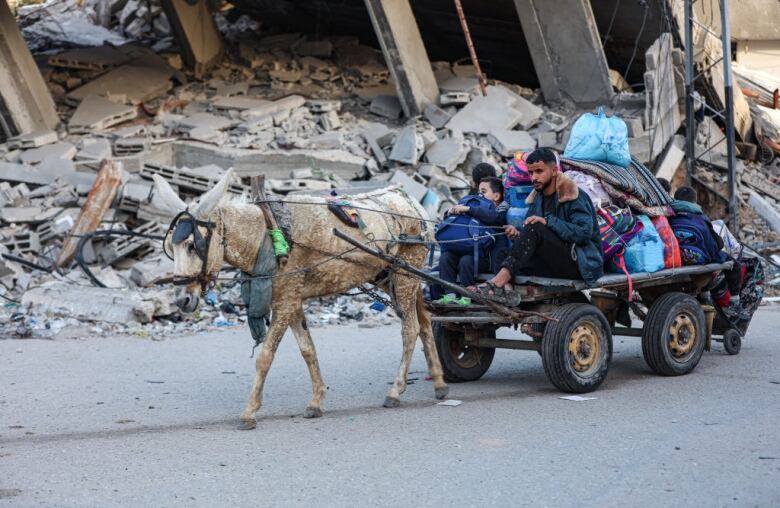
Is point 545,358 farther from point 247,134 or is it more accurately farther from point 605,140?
point 247,134

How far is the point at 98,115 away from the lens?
1805 centimetres

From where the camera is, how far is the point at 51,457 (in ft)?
20.9

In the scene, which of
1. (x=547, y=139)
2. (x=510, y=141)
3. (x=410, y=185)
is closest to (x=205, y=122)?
(x=410, y=185)

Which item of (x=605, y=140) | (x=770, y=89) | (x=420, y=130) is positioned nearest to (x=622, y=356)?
(x=605, y=140)

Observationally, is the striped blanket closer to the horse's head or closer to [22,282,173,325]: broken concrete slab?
the horse's head

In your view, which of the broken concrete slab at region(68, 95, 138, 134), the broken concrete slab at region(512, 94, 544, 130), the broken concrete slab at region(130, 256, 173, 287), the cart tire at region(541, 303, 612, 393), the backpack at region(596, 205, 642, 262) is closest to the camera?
the cart tire at region(541, 303, 612, 393)

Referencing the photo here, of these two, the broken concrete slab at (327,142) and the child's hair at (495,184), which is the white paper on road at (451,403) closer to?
the child's hair at (495,184)

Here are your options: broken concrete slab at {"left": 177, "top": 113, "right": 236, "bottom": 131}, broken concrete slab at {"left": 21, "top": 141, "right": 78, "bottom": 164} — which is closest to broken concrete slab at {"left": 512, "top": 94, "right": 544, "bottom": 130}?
broken concrete slab at {"left": 177, "top": 113, "right": 236, "bottom": 131}

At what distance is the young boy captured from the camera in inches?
329

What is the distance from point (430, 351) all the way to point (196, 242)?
2.32m

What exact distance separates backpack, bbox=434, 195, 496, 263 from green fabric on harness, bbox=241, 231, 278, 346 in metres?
1.77

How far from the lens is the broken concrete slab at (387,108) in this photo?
19.1 metres

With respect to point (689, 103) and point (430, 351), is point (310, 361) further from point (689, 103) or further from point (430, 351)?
point (689, 103)

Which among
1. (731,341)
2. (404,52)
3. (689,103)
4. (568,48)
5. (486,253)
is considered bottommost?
(731,341)
